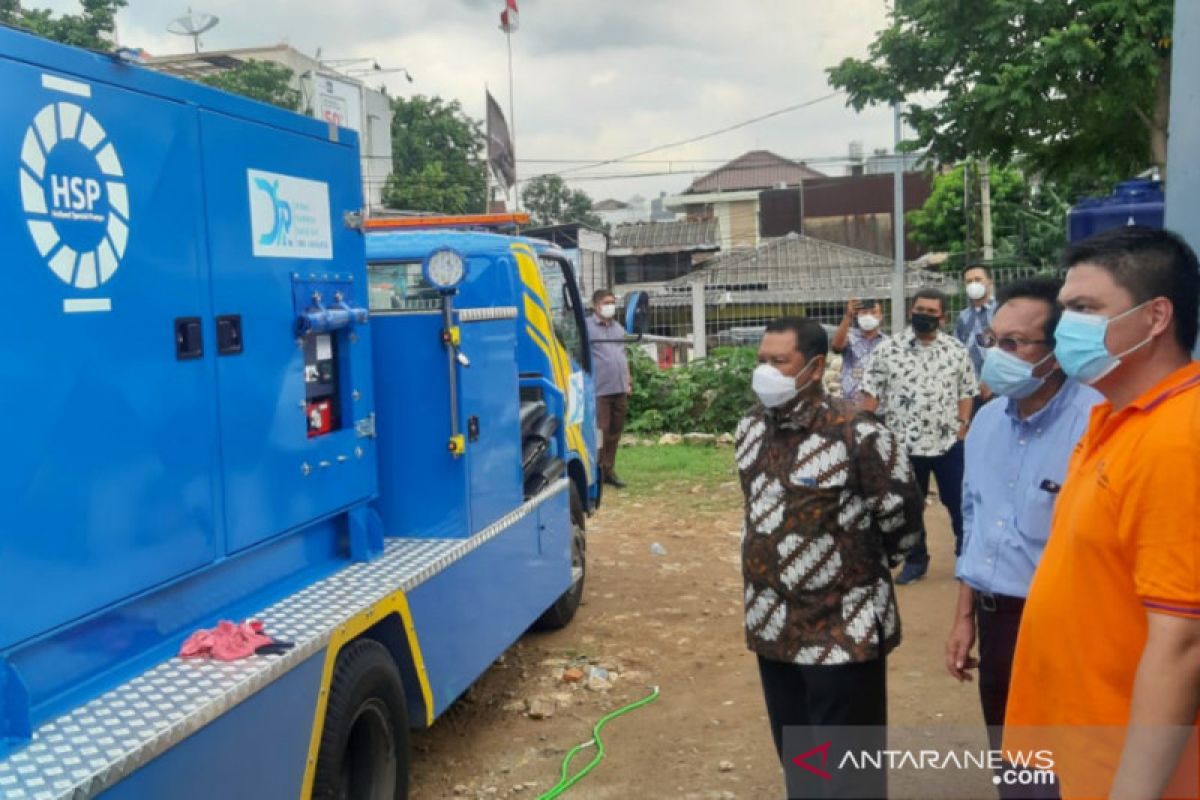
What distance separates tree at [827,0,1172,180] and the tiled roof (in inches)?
1370

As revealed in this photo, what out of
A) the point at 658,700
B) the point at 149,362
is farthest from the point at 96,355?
the point at 658,700

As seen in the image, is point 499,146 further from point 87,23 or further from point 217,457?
point 217,457

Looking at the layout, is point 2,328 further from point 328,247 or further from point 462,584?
point 462,584

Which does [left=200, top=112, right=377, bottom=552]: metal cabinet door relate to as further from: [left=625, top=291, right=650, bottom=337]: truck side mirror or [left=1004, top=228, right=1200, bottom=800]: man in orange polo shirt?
[left=625, top=291, right=650, bottom=337]: truck side mirror

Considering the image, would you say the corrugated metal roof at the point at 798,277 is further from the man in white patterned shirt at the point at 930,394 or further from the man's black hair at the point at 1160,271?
the man's black hair at the point at 1160,271

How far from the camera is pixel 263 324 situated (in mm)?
3385

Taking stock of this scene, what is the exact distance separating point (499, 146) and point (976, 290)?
13.1 metres

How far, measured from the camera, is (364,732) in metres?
3.70

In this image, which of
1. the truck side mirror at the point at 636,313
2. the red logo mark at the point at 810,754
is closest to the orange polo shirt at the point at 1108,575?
the red logo mark at the point at 810,754

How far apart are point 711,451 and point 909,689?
755cm

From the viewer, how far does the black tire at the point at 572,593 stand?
6633mm

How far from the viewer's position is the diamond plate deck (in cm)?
227

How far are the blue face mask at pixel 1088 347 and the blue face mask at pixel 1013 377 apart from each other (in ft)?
2.46

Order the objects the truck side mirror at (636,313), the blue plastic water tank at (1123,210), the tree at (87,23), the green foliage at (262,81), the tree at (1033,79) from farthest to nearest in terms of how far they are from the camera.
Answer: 1. the green foliage at (262,81)
2. the tree at (87,23)
3. the tree at (1033,79)
4. the truck side mirror at (636,313)
5. the blue plastic water tank at (1123,210)
